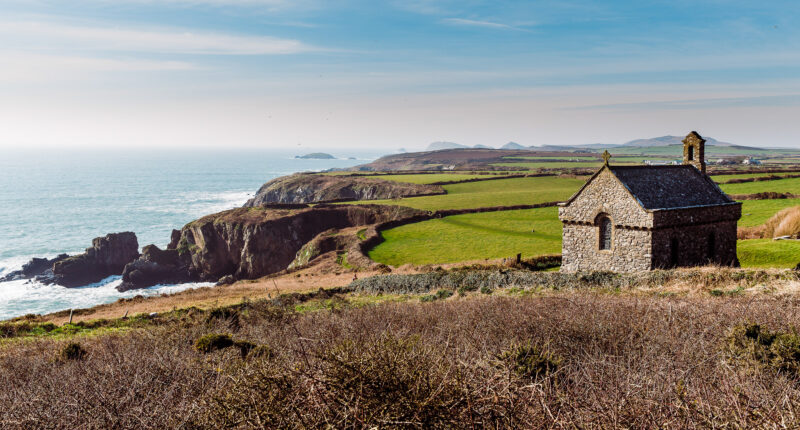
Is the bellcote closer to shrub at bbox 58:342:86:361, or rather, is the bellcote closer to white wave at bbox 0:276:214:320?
shrub at bbox 58:342:86:361

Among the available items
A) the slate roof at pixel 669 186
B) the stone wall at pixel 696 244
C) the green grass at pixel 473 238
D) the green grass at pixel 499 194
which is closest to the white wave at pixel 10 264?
the green grass at pixel 499 194

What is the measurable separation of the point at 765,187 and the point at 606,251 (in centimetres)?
4377

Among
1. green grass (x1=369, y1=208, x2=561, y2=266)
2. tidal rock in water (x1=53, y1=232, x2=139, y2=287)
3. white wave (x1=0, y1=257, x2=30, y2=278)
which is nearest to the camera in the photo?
green grass (x1=369, y1=208, x2=561, y2=266)

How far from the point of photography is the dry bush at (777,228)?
31828mm

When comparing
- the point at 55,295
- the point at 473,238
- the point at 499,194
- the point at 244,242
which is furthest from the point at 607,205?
the point at 55,295

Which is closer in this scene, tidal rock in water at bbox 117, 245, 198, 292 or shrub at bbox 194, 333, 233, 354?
shrub at bbox 194, 333, 233, 354

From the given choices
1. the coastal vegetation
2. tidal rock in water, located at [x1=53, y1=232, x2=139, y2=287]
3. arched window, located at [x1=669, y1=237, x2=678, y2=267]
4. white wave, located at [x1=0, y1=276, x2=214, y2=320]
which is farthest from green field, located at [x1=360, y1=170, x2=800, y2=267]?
tidal rock in water, located at [x1=53, y1=232, x2=139, y2=287]

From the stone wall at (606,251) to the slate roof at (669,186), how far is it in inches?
74.5

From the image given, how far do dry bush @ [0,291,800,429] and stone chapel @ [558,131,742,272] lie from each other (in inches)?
403

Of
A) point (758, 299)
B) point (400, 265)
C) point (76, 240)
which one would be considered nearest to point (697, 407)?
point (758, 299)

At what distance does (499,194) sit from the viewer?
71.6 metres

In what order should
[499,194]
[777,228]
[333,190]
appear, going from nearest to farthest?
[777,228], [499,194], [333,190]

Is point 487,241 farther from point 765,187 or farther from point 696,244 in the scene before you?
point 765,187

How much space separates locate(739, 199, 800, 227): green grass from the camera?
37.7m
